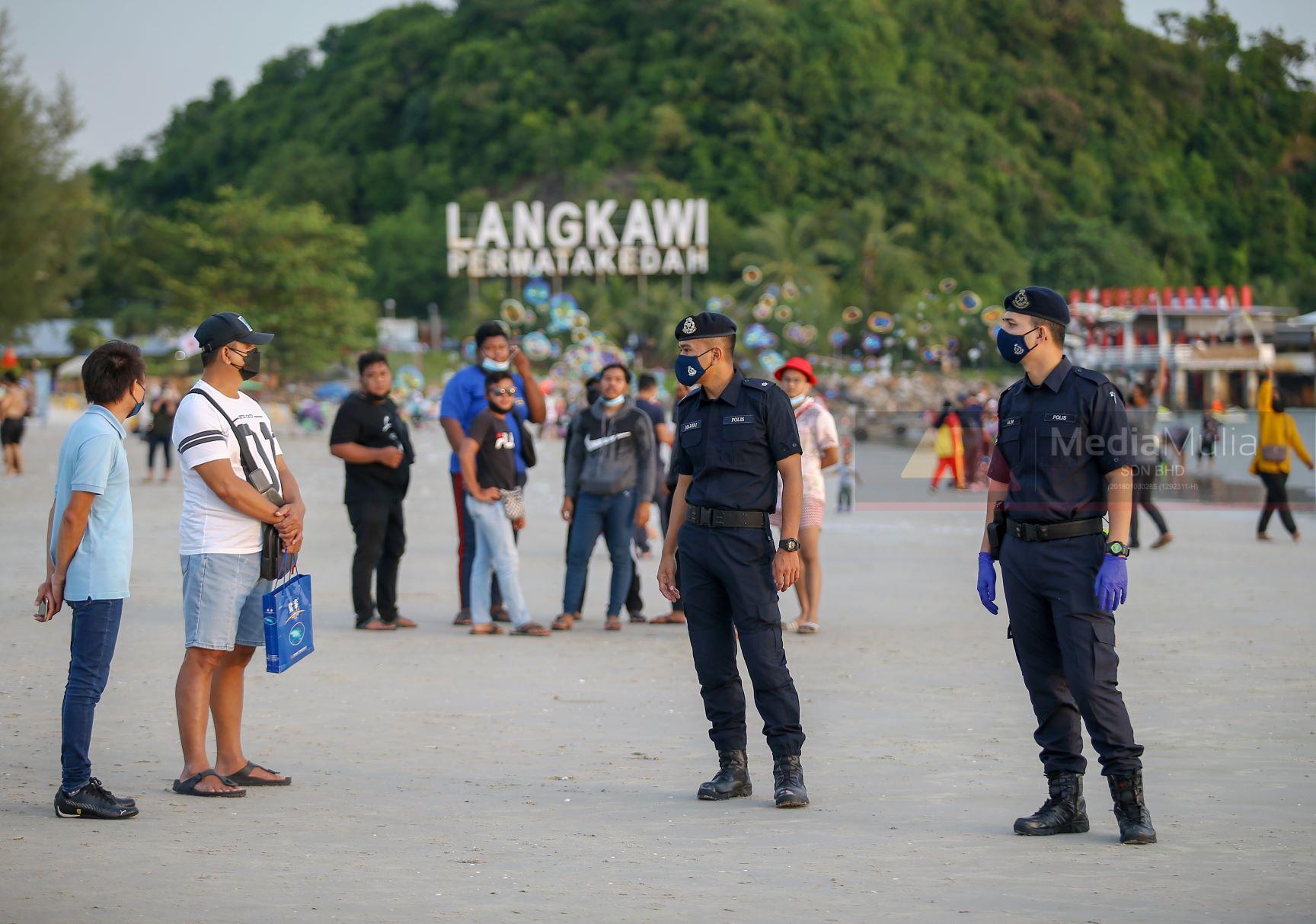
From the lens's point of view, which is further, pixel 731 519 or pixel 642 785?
pixel 642 785

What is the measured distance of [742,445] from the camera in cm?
612

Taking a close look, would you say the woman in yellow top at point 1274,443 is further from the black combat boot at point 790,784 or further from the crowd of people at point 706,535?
the black combat boot at point 790,784

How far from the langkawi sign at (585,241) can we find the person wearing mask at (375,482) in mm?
83415

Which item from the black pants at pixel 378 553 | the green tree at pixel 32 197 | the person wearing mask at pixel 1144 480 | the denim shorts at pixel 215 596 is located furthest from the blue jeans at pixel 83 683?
the green tree at pixel 32 197

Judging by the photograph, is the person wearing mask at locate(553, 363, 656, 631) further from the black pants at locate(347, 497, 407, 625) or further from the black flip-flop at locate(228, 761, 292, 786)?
the black flip-flop at locate(228, 761, 292, 786)

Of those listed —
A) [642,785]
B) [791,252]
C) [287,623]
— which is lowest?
[642,785]

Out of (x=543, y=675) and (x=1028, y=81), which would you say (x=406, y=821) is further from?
(x=1028, y=81)

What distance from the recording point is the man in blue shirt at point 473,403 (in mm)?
10539

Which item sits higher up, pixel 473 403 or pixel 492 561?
pixel 473 403

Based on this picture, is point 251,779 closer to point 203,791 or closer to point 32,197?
point 203,791

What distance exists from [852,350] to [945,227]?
16251mm

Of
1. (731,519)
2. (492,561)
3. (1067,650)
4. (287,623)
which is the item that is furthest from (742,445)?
(492,561)

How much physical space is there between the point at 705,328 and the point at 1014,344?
3.84ft

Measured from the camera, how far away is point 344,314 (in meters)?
66.8
